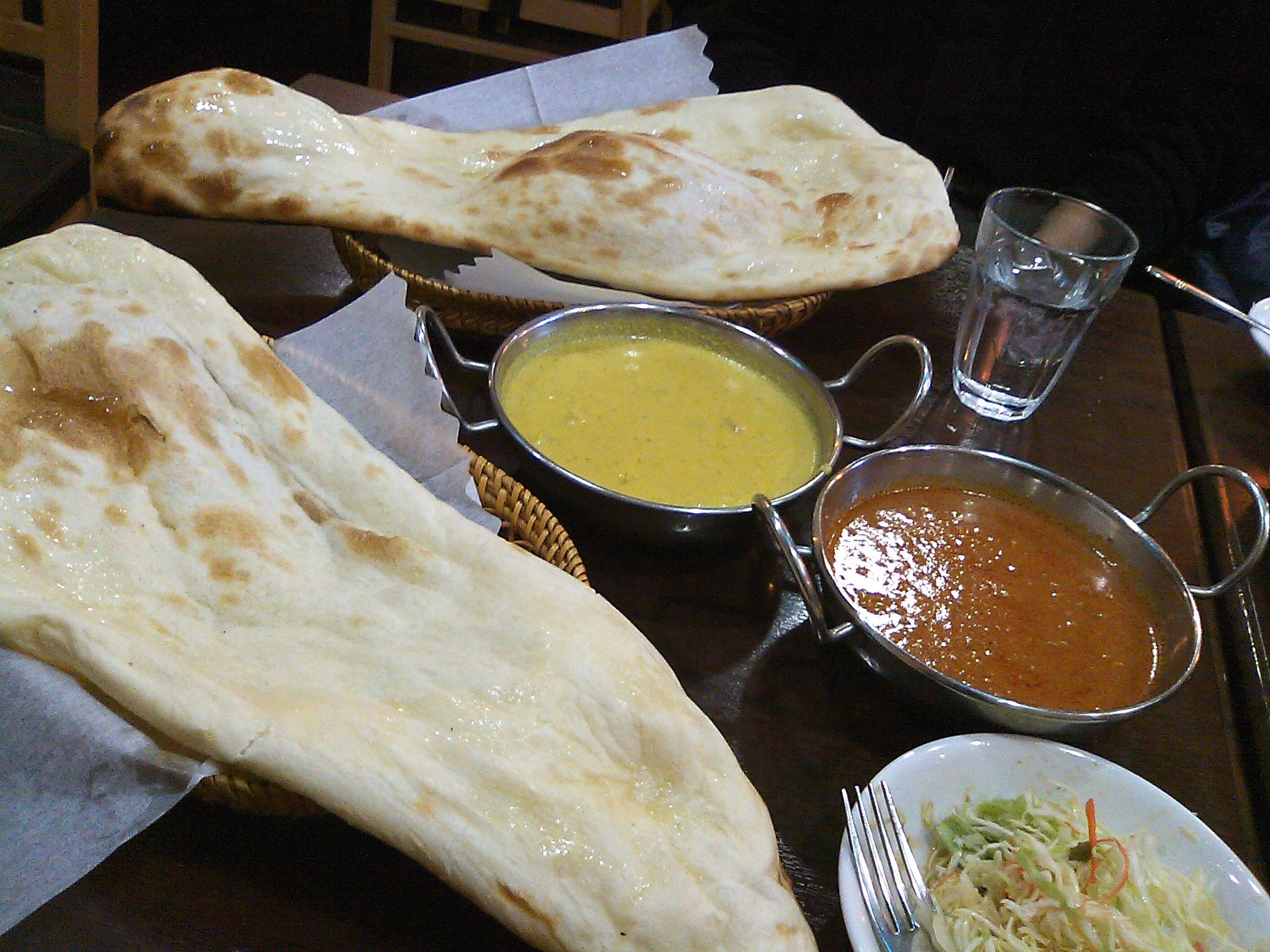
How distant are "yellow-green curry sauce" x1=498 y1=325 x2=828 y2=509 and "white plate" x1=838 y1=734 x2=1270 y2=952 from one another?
362mm

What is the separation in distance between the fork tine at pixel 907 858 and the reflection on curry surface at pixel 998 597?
201mm

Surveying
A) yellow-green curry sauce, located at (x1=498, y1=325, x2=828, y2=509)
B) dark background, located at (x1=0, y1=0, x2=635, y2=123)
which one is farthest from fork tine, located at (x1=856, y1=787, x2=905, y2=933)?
dark background, located at (x1=0, y1=0, x2=635, y2=123)

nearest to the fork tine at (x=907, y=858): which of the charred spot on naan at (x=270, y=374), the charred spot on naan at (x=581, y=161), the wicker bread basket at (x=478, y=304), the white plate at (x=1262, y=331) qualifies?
the charred spot on naan at (x=270, y=374)

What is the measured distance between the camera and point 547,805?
717 millimetres

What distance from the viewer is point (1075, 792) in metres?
0.93

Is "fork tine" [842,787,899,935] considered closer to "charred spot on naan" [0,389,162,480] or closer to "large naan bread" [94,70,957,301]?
"charred spot on naan" [0,389,162,480]

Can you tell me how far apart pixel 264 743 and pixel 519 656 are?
213 mm

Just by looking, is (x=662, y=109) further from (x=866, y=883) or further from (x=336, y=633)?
(x=866, y=883)

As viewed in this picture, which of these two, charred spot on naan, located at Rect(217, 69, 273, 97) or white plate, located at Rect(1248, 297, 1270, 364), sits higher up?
charred spot on naan, located at Rect(217, 69, 273, 97)

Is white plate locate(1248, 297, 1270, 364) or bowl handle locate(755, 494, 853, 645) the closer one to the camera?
bowl handle locate(755, 494, 853, 645)

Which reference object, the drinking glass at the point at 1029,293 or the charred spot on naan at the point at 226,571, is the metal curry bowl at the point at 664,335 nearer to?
the drinking glass at the point at 1029,293

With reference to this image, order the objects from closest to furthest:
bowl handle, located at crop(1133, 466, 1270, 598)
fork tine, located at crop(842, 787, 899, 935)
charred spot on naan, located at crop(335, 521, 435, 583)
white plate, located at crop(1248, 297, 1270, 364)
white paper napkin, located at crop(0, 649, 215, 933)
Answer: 1. white paper napkin, located at crop(0, 649, 215, 933)
2. fork tine, located at crop(842, 787, 899, 935)
3. charred spot on naan, located at crop(335, 521, 435, 583)
4. bowl handle, located at crop(1133, 466, 1270, 598)
5. white plate, located at crop(1248, 297, 1270, 364)

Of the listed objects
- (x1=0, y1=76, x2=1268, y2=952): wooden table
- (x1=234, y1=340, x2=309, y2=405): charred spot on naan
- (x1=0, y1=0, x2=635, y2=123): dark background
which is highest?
(x1=234, y1=340, x2=309, y2=405): charred spot on naan

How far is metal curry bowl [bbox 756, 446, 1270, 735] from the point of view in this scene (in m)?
0.93
